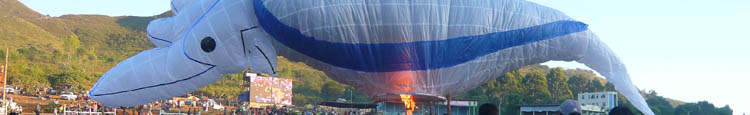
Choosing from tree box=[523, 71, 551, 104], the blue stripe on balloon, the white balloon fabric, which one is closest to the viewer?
the blue stripe on balloon

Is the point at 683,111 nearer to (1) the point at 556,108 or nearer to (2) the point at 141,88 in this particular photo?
(1) the point at 556,108

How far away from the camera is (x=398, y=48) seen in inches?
637

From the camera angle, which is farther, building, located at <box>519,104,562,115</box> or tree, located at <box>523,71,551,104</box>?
tree, located at <box>523,71,551,104</box>

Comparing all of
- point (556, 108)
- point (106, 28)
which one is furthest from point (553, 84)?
point (106, 28)

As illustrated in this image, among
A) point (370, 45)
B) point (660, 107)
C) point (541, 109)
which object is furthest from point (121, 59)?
point (370, 45)

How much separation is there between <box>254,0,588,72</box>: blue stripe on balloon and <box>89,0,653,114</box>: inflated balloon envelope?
26mm

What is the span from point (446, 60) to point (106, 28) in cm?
15707

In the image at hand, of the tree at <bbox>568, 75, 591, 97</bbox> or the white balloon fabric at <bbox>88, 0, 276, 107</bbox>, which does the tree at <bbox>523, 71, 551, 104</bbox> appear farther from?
the white balloon fabric at <bbox>88, 0, 276, 107</bbox>

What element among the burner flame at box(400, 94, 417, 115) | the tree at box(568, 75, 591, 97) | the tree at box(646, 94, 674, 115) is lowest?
the tree at box(646, 94, 674, 115)

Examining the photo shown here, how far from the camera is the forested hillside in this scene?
6638cm

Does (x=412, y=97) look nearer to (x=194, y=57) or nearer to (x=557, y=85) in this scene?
(x=194, y=57)

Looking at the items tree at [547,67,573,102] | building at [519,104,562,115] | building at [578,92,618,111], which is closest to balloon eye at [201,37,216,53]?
building at [519,104,562,115]

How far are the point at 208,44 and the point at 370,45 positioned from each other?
12.1ft

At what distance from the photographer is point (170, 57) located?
58.5 ft
